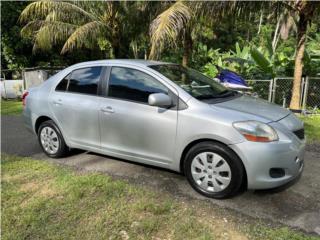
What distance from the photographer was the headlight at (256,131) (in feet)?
12.4

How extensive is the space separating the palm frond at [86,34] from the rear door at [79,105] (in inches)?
325

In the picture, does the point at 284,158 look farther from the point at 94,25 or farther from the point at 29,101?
the point at 94,25

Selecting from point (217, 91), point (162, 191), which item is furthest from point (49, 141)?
point (217, 91)

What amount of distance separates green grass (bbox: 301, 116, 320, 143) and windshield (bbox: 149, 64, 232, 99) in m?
2.80

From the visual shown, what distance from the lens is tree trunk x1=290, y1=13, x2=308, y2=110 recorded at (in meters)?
9.17

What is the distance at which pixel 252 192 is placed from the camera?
4246 mm

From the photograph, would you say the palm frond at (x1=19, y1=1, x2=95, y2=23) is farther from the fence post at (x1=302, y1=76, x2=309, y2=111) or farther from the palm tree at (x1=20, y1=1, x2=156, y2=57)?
the fence post at (x1=302, y1=76, x2=309, y2=111)

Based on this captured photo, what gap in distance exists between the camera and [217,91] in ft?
15.9

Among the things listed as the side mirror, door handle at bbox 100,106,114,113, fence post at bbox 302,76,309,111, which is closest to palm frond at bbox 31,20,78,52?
fence post at bbox 302,76,309,111

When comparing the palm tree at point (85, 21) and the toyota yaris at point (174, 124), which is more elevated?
the palm tree at point (85, 21)

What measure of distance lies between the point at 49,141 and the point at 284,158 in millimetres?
3770

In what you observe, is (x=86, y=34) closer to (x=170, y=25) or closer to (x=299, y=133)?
(x=170, y=25)

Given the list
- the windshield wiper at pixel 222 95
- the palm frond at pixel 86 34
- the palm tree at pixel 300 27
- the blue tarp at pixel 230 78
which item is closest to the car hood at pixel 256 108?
the windshield wiper at pixel 222 95

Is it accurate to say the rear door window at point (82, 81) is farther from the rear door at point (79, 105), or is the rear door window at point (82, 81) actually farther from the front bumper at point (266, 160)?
the front bumper at point (266, 160)
